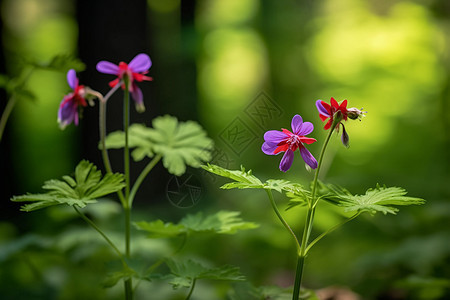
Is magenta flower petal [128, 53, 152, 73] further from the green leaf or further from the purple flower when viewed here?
the green leaf

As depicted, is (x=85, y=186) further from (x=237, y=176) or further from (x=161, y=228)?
(x=237, y=176)

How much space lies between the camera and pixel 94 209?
228cm

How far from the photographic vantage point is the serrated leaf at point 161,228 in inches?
50.5

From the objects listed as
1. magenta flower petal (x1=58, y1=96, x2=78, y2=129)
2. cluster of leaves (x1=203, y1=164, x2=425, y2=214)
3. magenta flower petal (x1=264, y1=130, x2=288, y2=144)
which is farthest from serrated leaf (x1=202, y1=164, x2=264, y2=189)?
magenta flower petal (x1=58, y1=96, x2=78, y2=129)

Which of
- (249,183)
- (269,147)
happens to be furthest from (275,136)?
(249,183)

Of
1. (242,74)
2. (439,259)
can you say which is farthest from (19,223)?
(242,74)

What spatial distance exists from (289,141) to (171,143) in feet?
1.96

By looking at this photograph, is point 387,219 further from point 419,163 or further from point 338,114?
point 419,163

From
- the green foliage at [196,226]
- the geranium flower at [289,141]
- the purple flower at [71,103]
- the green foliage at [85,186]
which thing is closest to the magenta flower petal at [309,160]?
the geranium flower at [289,141]

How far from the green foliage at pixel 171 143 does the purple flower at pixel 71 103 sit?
0.69ft

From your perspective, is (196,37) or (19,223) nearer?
(19,223)

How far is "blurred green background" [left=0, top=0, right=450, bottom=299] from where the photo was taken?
2.26 m

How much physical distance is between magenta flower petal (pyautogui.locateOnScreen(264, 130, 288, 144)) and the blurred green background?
0.39 metres

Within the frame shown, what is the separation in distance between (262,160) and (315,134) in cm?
130
